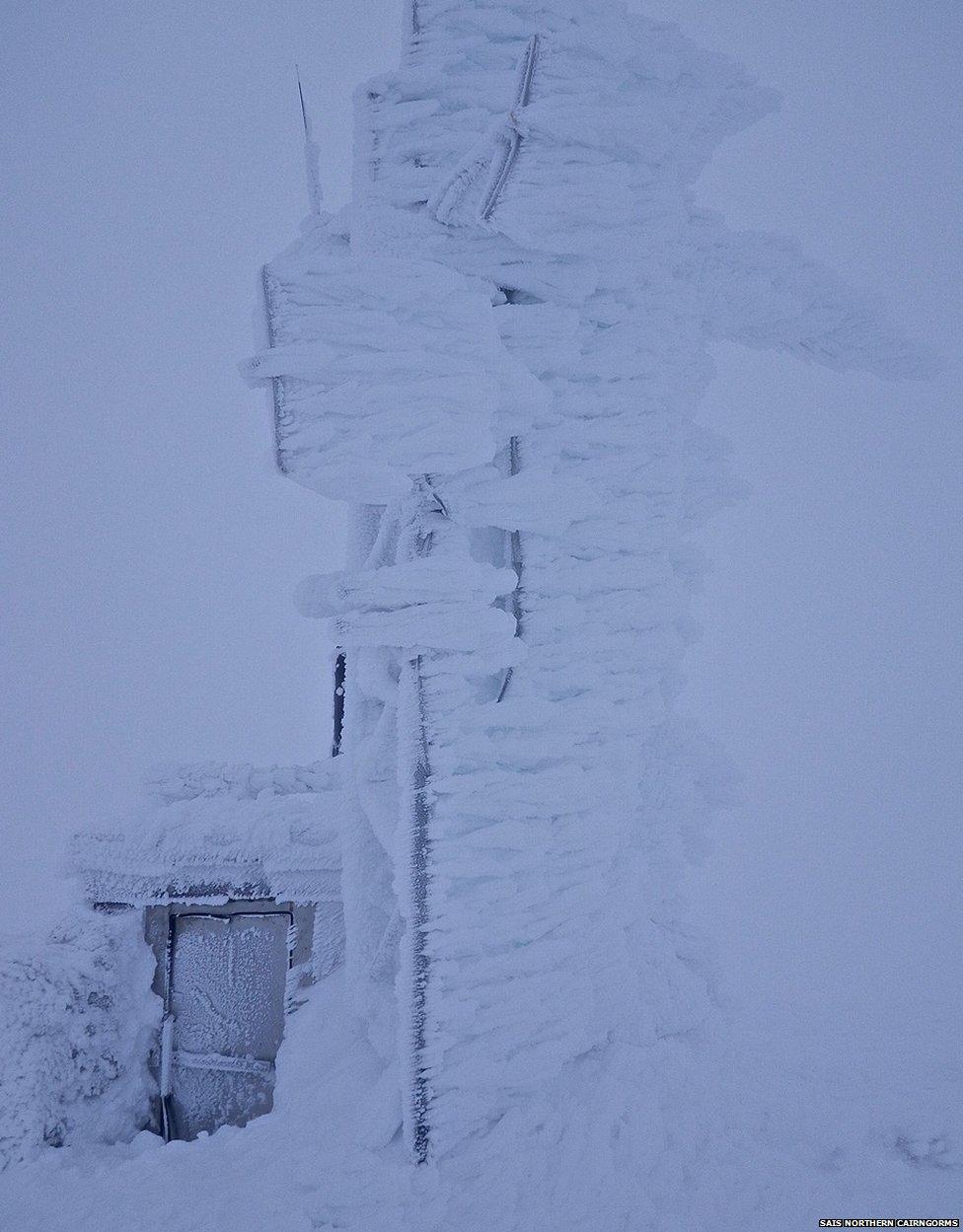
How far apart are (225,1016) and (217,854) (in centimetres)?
55

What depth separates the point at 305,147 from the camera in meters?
2.47

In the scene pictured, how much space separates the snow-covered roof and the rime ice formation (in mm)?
540

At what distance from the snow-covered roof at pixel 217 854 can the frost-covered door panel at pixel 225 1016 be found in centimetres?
13

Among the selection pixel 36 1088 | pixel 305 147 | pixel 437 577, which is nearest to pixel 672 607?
pixel 437 577

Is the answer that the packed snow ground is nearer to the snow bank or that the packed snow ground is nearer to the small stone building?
the snow bank

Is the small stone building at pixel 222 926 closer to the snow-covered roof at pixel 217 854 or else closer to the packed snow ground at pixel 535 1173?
the snow-covered roof at pixel 217 854

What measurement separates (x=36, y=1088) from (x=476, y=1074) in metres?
1.40

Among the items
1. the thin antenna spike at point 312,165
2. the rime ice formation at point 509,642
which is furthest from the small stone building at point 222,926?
the thin antenna spike at point 312,165

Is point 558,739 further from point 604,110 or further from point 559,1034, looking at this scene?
point 604,110

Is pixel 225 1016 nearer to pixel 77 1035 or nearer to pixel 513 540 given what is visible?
pixel 77 1035

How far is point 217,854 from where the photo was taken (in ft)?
9.00

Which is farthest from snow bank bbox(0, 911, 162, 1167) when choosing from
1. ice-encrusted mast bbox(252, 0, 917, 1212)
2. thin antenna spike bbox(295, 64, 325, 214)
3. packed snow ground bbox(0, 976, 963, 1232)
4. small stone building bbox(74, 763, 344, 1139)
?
thin antenna spike bbox(295, 64, 325, 214)

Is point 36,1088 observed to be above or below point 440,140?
below

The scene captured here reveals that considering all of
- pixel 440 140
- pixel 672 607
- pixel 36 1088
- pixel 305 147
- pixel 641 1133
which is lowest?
pixel 36 1088
